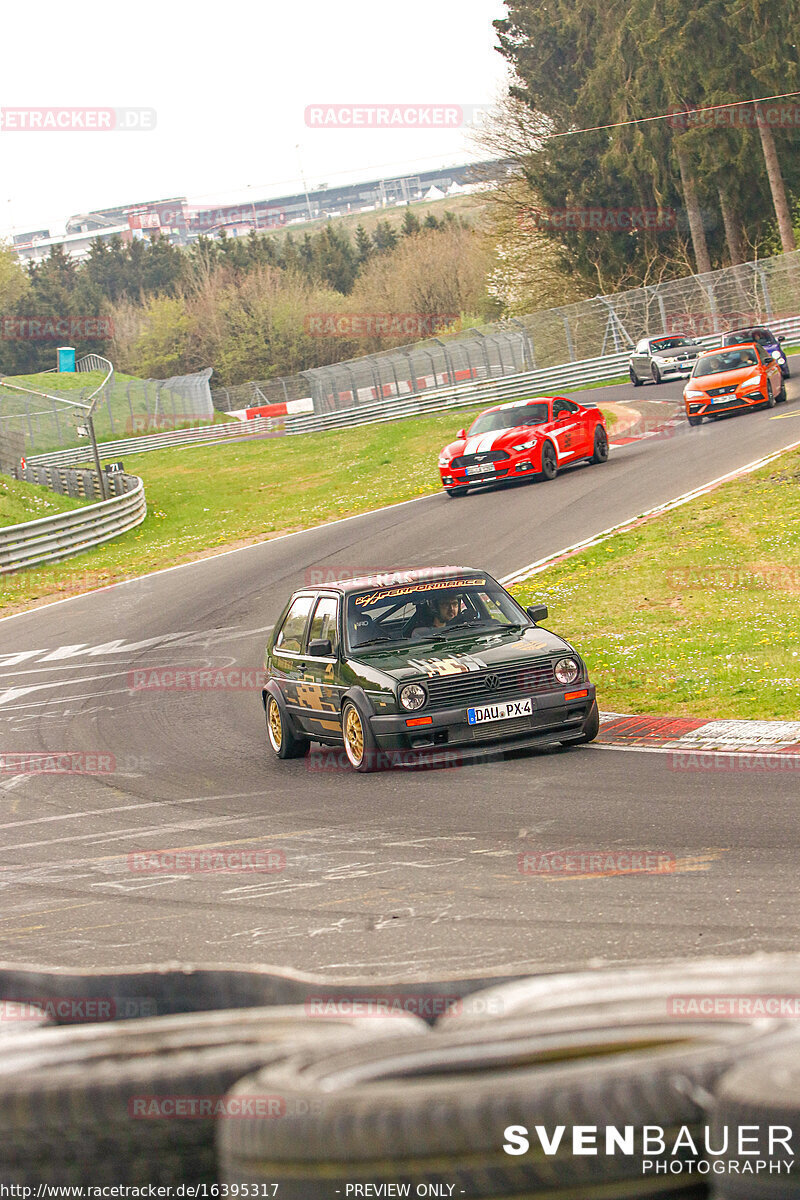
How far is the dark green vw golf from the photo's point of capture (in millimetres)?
9945

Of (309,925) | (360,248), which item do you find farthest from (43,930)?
(360,248)

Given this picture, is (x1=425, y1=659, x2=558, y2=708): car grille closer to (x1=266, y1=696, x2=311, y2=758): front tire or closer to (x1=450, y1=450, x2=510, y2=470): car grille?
(x1=266, y1=696, x2=311, y2=758): front tire

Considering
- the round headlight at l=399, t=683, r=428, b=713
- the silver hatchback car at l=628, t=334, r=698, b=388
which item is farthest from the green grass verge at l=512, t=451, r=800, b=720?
the silver hatchback car at l=628, t=334, r=698, b=388

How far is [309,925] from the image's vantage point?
20.1 feet

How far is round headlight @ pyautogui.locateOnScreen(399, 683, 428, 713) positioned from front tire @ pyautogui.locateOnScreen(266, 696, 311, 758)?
1.76 metres

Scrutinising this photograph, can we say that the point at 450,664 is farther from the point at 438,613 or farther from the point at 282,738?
the point at 282,738

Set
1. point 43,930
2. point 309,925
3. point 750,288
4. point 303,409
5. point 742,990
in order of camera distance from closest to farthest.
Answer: point 742,990 → point 309,925 → point 43,930 → point 750,288 → point 303,409

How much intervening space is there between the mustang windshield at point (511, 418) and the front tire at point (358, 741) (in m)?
17.8

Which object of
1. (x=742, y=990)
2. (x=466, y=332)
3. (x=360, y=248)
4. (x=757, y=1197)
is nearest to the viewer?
(x=757, y=1197)

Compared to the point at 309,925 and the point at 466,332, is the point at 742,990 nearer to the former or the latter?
the point at 309,925

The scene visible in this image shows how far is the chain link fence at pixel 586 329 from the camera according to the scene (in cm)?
4828

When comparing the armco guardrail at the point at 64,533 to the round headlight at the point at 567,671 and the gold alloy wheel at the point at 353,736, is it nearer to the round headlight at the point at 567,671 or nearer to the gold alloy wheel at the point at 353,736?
the gold alloy wheel at the point at 353,736

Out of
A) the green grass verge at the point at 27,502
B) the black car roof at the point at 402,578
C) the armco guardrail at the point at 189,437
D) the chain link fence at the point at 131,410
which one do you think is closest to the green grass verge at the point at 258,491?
the green grass verge at the point at 27,502

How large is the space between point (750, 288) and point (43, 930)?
47054 millimetres
